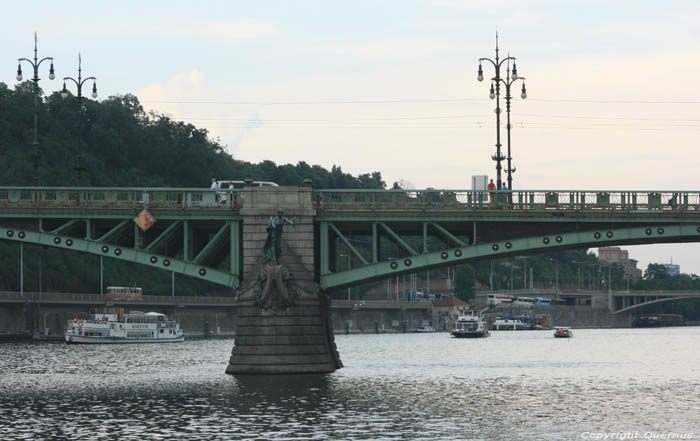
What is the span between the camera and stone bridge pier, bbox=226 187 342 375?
226 ft

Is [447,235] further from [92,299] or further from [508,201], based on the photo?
[92,299]

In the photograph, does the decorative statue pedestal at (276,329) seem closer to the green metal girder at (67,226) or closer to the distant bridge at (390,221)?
the distant bridge at (390,221)

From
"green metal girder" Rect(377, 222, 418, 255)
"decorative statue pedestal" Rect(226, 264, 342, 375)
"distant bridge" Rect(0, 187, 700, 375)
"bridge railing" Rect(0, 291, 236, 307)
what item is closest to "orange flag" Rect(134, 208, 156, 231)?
"distant bridge" Rect(0, 187, 700, 375)

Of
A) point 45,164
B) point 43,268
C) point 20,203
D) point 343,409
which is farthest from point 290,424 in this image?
point 45,164

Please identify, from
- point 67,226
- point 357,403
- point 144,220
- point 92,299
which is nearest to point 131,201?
point 144,220

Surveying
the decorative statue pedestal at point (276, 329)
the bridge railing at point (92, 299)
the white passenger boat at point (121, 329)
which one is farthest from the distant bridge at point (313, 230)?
the bridge railing at point (92, 299)

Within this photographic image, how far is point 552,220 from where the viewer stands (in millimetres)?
71562

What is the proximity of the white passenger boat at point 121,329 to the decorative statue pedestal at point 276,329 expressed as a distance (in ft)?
265

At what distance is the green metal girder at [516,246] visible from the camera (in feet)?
235

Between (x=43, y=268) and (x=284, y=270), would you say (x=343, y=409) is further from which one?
(x=43, y=268)

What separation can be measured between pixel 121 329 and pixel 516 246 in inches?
3417

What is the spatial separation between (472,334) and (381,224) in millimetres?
127696

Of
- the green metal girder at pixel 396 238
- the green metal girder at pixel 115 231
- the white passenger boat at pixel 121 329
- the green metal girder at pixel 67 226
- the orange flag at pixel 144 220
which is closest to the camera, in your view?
the green metal girder at pixel 396 238

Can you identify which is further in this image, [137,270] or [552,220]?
[137,270]
